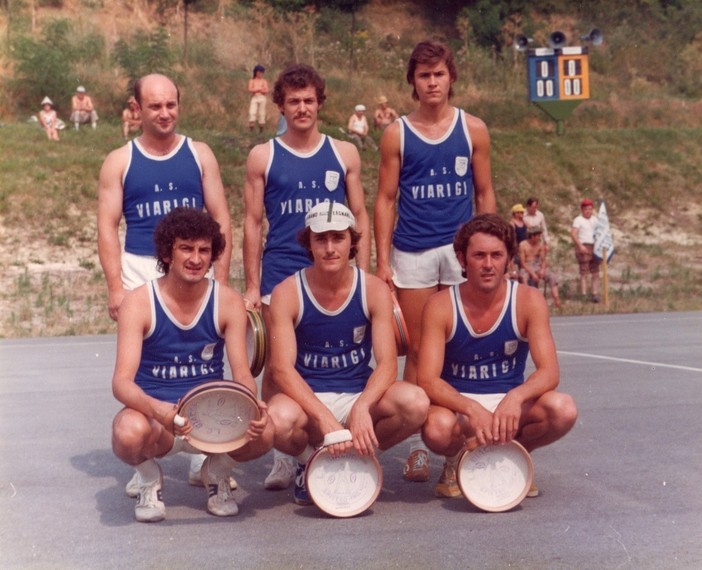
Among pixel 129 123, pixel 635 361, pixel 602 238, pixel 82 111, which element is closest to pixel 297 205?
pixel 635 361

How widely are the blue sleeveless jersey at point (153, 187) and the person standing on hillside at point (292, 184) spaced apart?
0.37 m

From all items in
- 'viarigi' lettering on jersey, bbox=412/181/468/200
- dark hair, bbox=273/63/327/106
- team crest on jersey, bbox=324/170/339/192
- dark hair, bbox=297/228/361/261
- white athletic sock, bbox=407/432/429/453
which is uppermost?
dark hair, bbox=273/63/327/106

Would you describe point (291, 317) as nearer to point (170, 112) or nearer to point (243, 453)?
point (243, 453)

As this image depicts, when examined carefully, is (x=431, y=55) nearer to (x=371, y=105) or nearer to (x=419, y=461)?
(x=419, y=461)

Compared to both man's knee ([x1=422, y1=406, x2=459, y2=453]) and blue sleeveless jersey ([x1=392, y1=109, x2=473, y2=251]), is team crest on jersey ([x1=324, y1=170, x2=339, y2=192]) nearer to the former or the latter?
blue sleeveless jersey ([x1=392, y1=109, x2=473, y2=251])

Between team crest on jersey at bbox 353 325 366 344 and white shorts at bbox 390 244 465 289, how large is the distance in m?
0.90

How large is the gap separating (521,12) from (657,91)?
6.52m

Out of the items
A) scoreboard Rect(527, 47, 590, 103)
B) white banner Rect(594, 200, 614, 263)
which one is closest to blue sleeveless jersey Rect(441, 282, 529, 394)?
white banner Rect(594, 200, 614, 263)

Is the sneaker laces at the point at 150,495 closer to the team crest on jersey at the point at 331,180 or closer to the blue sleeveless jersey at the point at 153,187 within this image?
the blue sleeveless jersey at the point at 153,187

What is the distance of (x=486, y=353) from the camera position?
22.4ft

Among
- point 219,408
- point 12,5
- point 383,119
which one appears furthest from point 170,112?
point 12,5

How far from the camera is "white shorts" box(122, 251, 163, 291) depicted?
7289mm

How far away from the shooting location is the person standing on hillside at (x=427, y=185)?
7.49 meters

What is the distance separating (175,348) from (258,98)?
27099 millimetres
